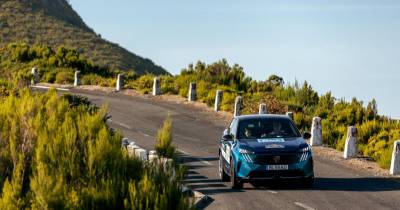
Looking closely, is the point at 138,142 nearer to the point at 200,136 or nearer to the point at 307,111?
the point at 200,136

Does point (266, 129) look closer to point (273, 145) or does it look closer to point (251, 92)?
point (273, 145)

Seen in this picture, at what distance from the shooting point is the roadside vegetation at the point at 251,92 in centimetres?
2903

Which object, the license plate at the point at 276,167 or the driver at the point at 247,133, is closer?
the license plate at the point at 276,167

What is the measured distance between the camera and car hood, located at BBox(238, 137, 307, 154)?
18.4 meters

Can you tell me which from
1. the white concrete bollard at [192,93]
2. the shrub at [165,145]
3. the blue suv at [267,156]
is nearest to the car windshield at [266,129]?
the blue suv at [267,156]

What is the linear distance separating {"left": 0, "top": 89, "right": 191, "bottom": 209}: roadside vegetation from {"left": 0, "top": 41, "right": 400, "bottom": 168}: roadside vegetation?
11.1m

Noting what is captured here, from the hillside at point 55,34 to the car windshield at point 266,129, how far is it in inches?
3130

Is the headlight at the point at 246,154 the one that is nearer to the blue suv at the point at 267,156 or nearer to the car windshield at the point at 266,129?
the blue suv at the point at 267,156

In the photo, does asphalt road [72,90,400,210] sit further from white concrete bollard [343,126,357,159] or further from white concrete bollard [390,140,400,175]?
white concrete bollard [343,126,357,159]

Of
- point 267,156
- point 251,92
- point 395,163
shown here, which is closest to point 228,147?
point 267,156

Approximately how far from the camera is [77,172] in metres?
13.3

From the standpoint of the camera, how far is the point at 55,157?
1367 centimetres

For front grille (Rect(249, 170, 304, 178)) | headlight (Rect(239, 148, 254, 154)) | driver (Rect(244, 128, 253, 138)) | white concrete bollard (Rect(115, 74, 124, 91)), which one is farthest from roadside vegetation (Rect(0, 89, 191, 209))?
white concrete bollard (Rect(115, 74, 124, 91))

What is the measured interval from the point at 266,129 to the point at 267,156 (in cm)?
118
